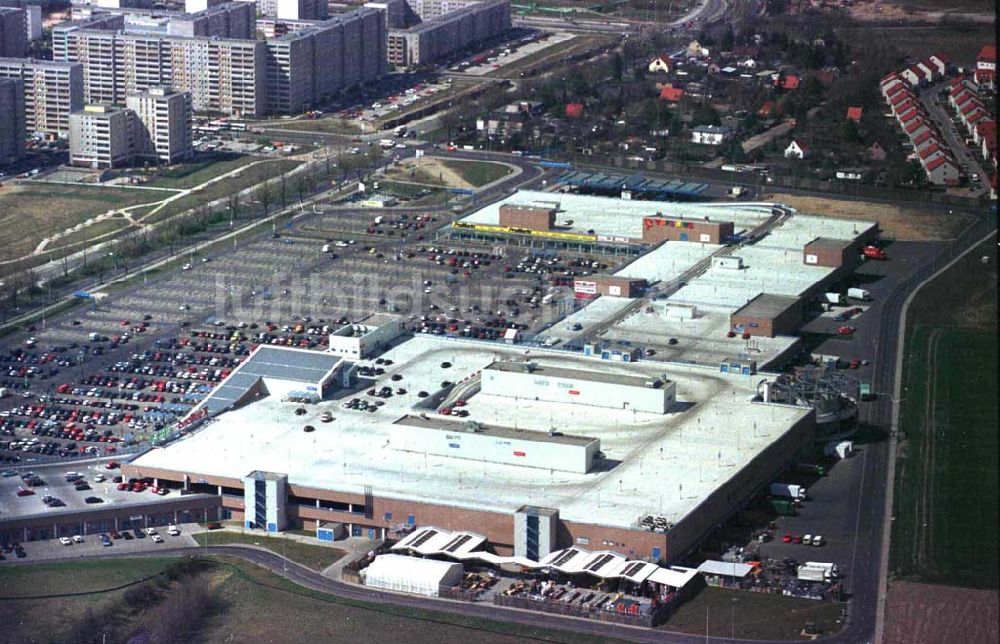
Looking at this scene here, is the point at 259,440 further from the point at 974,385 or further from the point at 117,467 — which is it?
the point at 974,385

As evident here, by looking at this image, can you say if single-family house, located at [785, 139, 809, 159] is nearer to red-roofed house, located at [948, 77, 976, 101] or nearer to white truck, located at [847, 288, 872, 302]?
red-roofed house, located at [948, 77, 976, 101]

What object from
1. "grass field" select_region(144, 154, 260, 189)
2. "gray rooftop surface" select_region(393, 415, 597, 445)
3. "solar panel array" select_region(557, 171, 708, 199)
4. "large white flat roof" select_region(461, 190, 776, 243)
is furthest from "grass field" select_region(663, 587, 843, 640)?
"grass field" select_region(144, 154, 260, 189)

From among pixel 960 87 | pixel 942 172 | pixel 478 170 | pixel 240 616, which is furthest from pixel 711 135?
pixel 240 616

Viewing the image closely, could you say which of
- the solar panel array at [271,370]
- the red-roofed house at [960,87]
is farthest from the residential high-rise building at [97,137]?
the red-roofed house at [960,87]

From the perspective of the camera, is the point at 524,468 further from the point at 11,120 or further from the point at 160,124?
the point at 11,120

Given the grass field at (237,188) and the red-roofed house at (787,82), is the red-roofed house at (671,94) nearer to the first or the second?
the red-roofed house at (787,82)

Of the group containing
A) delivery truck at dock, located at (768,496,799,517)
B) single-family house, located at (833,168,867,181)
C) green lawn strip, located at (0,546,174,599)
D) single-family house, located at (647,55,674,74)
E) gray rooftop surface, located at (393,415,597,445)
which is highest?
single-family house, located at (647,55,674,74)
